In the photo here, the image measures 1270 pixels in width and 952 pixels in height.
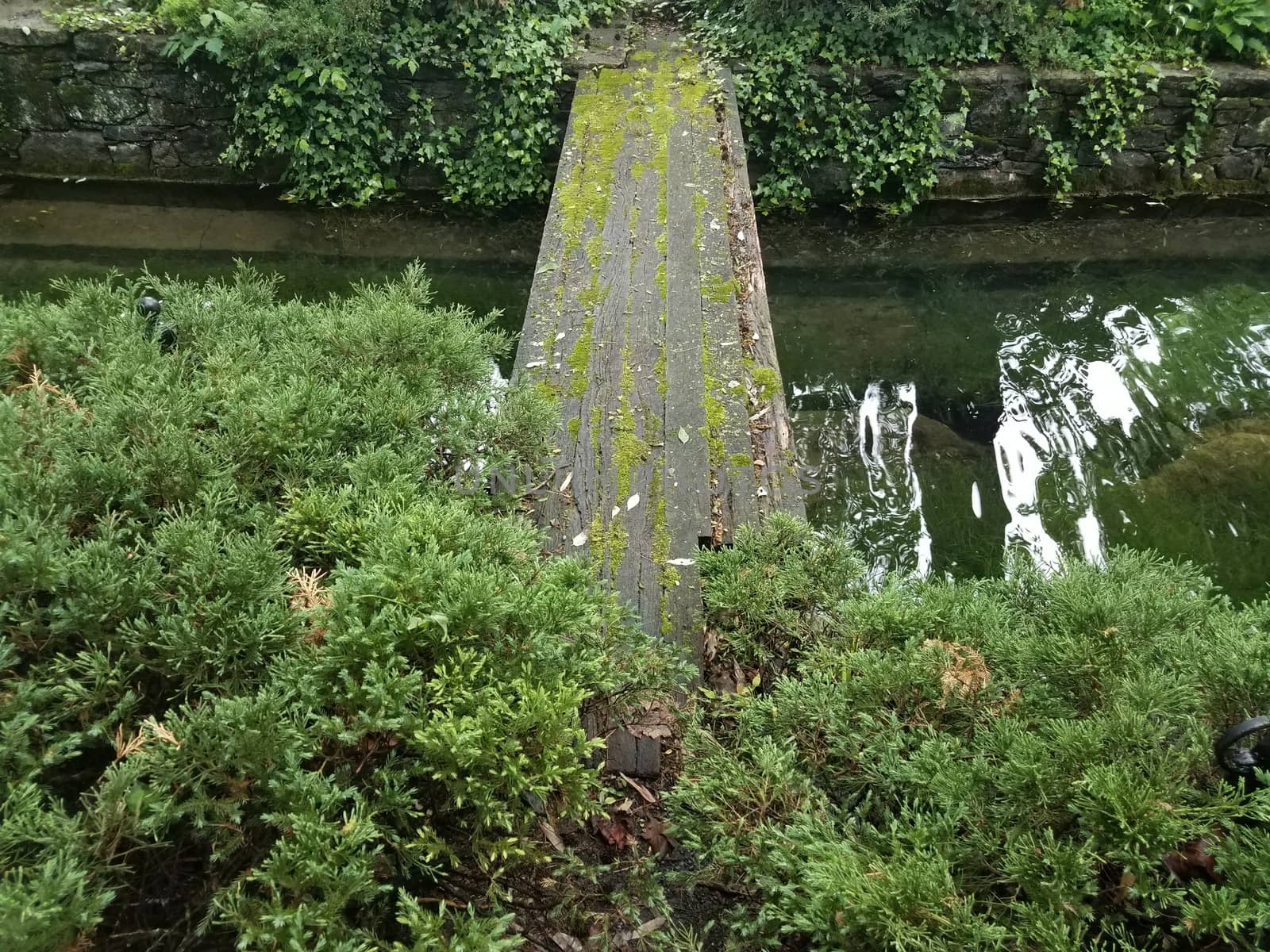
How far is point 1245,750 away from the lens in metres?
1.66

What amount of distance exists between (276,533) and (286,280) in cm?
491

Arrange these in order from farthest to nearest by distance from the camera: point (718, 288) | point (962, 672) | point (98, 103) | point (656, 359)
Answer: point (98, 103) < point (718, 288) < point (656, 359) < point (962, 672)

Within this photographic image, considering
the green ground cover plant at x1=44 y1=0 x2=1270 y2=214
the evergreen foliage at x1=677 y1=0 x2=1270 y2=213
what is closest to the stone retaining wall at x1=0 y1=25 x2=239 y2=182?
the green ground cover plant at x1=44 y1=0 x2=1270 y2=214

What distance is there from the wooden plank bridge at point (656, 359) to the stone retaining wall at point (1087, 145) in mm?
2499

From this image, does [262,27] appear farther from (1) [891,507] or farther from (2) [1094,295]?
(2) [1094,295]

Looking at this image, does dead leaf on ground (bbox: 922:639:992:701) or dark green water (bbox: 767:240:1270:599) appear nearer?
dead leaf on ground (bbox: 922:639:992:701)

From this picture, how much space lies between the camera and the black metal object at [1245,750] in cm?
161

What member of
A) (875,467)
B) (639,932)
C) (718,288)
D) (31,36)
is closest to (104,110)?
(31,36)

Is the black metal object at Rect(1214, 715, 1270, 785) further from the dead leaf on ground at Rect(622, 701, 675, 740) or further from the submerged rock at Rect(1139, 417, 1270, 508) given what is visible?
the submerged rock at Rect(1139, 417, 1270, 508)

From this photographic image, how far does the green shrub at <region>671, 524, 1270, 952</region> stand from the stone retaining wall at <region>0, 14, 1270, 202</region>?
19.1 ft

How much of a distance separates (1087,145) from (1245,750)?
7269 mm

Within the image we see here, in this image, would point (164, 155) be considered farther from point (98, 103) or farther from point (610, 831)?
point (610, 831)

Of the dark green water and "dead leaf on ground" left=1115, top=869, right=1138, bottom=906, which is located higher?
"dead leaf on ground" left=1115, top=869, right=1138, bottom=906

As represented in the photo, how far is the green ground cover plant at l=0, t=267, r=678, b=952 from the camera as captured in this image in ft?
5.10
